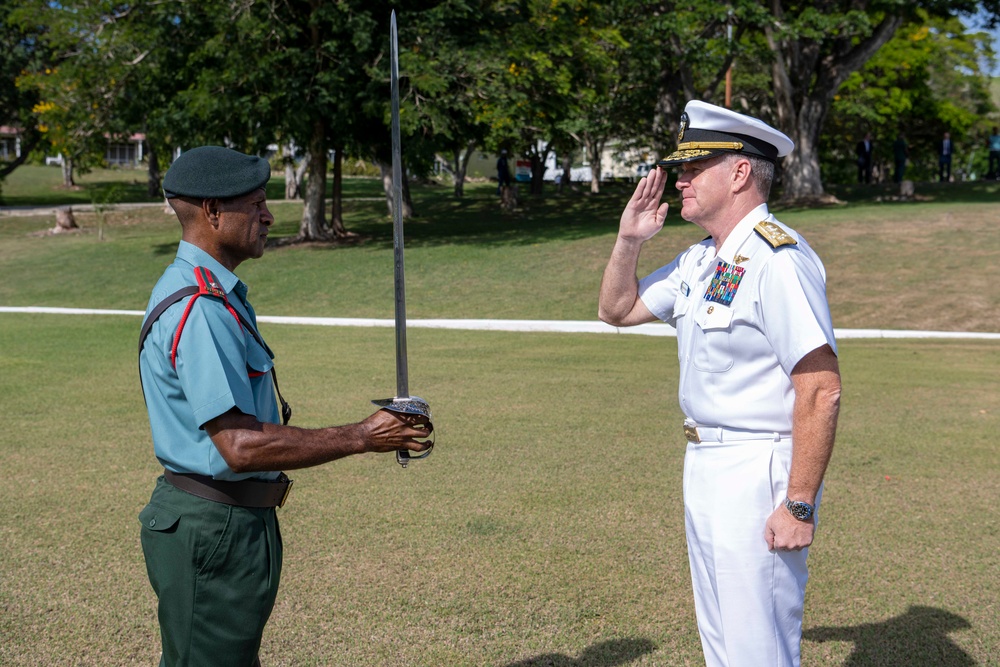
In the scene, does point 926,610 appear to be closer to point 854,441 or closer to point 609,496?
point 609,496

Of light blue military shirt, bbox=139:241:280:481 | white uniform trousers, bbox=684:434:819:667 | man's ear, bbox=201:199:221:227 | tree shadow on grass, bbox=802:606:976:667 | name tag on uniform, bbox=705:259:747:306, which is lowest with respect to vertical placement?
tree shadow on grass, bbox=802:606:976:667

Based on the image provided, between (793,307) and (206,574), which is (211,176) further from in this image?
(793,307)

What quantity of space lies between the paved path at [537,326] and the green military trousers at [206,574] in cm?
1189

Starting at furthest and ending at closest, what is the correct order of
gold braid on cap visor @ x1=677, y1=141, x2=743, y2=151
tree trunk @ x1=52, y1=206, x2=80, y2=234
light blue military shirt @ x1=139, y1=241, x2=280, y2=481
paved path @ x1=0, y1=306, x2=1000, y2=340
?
tree trunk @ x1=52, y1=206, x2=80, y2=234
paved path @ x1=0, y1=306, x2=1000, y2=340
gold braid on cap visor @ x1=677, y1=141, x2=743, y2=151
light blue military shirt @ x1=139, y1=241, x2=280, y2=481

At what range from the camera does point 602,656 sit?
457cm

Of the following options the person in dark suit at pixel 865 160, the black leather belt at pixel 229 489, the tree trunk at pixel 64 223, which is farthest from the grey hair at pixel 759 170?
the person in dark suit at pixel 865 160

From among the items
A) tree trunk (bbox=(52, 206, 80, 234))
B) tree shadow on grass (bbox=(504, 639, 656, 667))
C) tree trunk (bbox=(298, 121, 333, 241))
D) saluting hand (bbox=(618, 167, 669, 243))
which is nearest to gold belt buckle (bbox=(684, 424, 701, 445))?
saluting hand (bbox=(618, 167, 669, 243))

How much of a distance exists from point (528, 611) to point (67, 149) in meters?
27.0

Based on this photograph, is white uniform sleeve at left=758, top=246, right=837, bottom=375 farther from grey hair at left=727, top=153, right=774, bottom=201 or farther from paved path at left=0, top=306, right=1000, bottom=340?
paved path at left=0, top=306, right=1000, bottom=340

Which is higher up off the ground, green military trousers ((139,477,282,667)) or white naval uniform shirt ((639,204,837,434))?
white naval uniform shirt ((639,204,837,434))

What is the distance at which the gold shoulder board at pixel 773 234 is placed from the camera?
9.98 ft

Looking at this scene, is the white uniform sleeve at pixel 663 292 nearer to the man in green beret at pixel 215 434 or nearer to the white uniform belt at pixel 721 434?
the white uniform belt at pixel 721 434

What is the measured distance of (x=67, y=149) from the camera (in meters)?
28.3

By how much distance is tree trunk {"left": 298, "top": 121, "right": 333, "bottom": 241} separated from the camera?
2895 cm
